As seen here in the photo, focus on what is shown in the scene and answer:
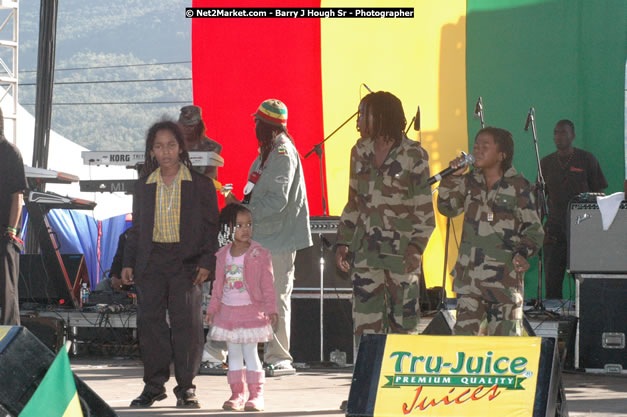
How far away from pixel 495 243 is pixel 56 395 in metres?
2.87

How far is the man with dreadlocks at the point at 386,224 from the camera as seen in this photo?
555 centimetres

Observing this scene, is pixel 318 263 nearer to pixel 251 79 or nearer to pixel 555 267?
pixel 555 267

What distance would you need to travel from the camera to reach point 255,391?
5.93 meters

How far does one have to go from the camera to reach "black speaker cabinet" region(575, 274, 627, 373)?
7.61 meters

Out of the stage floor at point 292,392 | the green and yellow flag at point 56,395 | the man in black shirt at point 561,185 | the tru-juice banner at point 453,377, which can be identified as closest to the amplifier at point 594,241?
the stage floor at point 292,392

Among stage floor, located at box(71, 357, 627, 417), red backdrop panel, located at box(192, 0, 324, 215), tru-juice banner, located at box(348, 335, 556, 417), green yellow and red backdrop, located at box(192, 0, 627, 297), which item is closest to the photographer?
tru-juice banner, located at box(348, 335, 556, 417)

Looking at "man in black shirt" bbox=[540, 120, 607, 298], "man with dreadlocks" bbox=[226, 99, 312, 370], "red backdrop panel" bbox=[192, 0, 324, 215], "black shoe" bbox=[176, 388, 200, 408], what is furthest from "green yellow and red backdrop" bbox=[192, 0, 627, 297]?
"black shoe" bbox=[176, 388, 200, 408]

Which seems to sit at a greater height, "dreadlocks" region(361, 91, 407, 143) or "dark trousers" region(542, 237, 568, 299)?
"dreadlocks" region(361, 91, 407, 143)

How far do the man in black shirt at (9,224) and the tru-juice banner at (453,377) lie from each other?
3.51 m

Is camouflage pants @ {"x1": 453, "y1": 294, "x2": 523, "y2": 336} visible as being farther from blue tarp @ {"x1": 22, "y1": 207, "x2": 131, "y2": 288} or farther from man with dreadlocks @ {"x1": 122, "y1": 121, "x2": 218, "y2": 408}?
blue tarp @ {"x1": 22, "y1": 207, "x2": 131, "y2": 288}

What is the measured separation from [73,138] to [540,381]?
78805 millimetres

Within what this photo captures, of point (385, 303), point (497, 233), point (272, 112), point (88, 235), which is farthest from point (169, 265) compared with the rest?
point (88, 235)

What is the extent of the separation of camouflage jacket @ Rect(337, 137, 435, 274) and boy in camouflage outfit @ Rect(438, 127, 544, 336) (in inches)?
9.3

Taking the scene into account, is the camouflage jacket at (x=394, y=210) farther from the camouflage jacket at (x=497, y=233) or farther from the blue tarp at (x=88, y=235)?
the blue tarp at (x=88, y=235)
